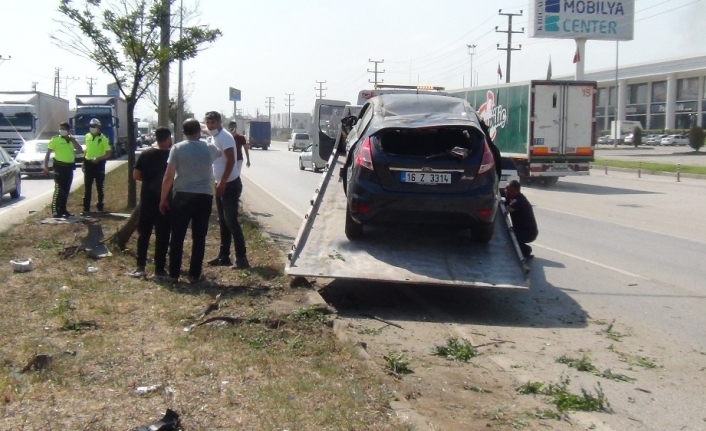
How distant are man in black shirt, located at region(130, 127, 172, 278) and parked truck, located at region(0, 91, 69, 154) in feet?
101

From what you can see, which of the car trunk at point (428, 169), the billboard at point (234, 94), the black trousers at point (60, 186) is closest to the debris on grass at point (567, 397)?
the car trunk at point (428, 169)

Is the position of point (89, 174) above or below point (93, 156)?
below

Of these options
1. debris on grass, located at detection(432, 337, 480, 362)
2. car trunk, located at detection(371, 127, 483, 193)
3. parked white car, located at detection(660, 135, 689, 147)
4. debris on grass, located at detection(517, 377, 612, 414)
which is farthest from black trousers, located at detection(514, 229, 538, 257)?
parked white car, located at detection(660, 135, 689, 147)

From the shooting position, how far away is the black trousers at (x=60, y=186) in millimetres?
13992

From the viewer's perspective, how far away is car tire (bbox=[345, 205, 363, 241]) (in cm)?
911

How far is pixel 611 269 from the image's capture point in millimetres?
11258

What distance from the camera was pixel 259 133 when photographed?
249 ft

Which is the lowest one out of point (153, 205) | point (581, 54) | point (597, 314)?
point (597, 314)

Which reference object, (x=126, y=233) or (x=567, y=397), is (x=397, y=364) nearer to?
(x=567, y=397)

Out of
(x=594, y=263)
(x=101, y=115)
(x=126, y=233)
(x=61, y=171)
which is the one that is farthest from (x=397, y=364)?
(x=101, y=115)

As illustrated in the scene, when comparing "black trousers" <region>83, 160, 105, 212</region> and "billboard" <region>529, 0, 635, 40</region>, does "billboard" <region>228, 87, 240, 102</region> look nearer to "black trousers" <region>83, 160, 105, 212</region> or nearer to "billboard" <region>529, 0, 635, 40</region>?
"billboard" <region>529, 0, 635, 40</region>

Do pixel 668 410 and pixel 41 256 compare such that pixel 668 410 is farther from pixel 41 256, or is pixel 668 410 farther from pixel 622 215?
pixel 622 215

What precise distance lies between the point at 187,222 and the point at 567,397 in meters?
4.61

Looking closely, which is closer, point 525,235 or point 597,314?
point 597,314
